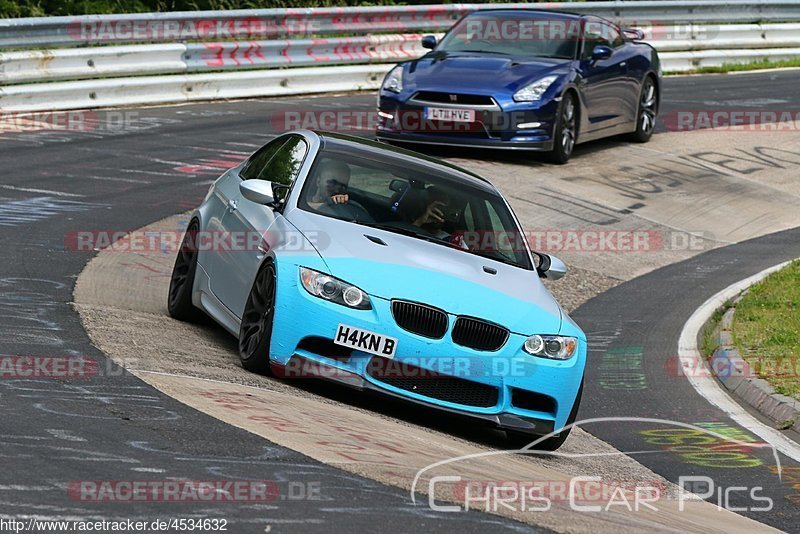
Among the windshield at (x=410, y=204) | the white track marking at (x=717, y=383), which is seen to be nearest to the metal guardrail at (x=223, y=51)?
the white track marking at (x=717, y=383)

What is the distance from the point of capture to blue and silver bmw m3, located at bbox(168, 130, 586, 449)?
301 inches

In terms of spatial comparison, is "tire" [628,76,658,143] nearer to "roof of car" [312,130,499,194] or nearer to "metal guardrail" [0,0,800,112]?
"metal guardrail" [0,0,800,112]

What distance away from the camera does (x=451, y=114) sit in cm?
1602

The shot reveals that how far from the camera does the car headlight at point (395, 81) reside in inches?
645

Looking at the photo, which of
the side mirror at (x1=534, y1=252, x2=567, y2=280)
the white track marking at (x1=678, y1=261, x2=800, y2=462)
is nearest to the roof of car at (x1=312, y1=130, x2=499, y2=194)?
the side mirror at (x1=534, y1=252, x2=567, y2=280)

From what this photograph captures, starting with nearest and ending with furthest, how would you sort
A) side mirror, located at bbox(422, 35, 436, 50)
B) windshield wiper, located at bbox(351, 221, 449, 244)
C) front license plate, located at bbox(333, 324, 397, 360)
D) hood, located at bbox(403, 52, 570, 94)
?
1. front license plate, located at bbox(333, 324, 397, 360)
2. windshield wiper, located at bbox(351, 221, 449, 244)
3. hood, located at bbox(403, 52, 570, 94)
4. side mirror, located at bbox(422, 35, 436, 50)

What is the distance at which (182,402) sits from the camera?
683 centimetres

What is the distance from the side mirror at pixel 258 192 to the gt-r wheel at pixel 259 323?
0.67 meters

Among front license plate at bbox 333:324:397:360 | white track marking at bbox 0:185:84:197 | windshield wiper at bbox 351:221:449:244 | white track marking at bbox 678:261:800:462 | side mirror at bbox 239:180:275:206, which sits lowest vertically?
white track marking at bbox 678:261:800:462

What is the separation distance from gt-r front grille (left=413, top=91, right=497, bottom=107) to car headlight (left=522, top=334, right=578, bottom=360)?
27.2 ft

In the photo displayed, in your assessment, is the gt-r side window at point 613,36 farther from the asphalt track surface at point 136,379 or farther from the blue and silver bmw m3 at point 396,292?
the blue and silver bmw m3 at point 396,292

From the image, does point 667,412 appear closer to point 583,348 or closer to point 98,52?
point 583,348

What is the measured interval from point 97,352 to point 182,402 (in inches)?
48.8

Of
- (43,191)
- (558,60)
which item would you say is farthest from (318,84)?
(43,191)
